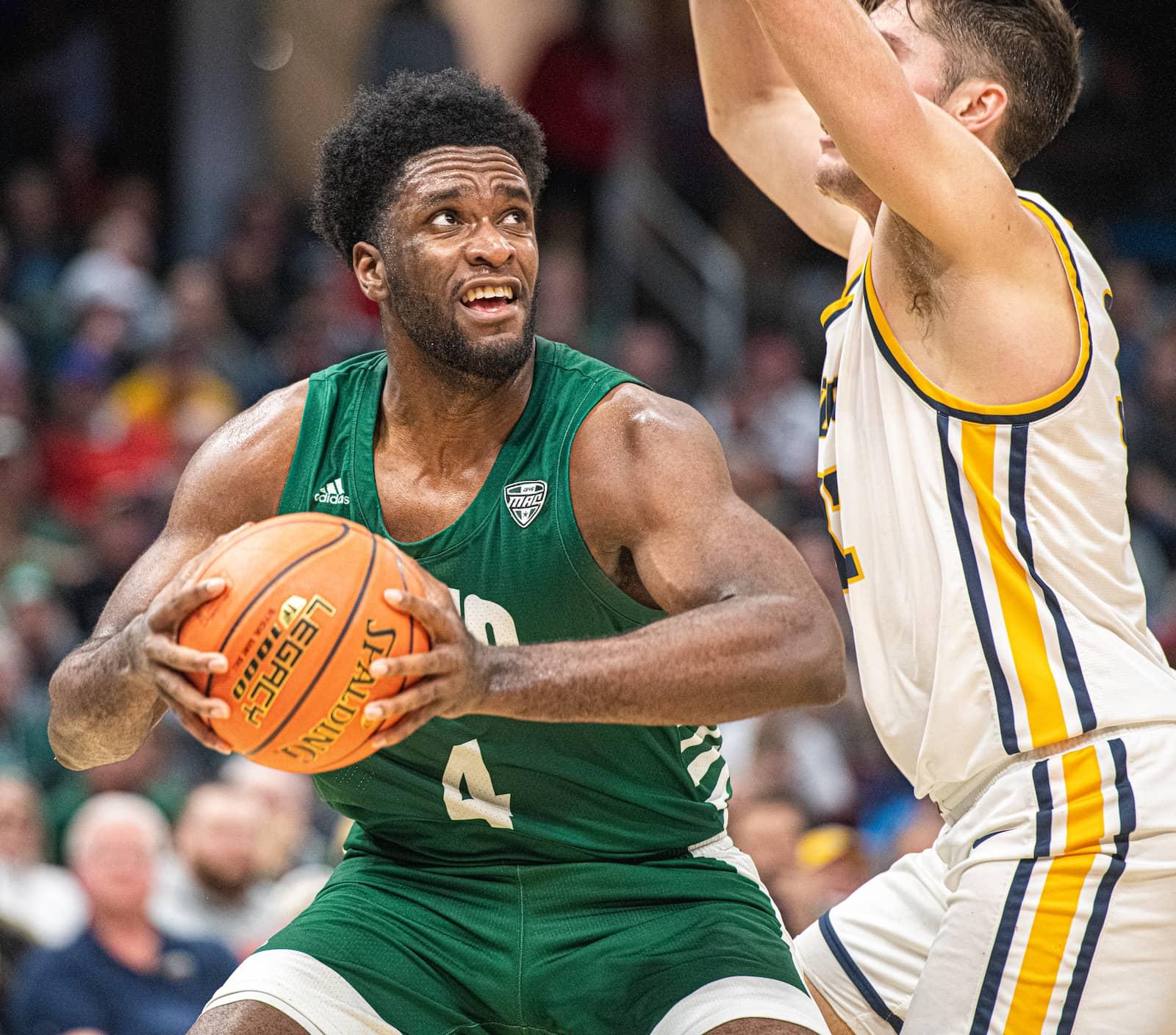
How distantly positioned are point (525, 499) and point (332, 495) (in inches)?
17.4

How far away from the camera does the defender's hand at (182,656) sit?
3.04 meters

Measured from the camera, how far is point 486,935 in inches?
146

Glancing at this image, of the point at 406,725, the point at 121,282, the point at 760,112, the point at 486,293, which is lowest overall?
the point at 406,725

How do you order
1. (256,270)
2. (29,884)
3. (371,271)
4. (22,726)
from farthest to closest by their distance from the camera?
(256,270) → (22,726) → (29,884) → (371,271)

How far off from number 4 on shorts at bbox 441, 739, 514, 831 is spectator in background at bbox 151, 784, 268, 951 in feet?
13.0

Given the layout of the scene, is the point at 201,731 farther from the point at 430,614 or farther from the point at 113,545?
the point at 113,545

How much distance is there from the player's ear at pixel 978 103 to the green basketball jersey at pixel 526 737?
925 millimetres

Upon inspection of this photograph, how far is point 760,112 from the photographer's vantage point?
463 centimetres

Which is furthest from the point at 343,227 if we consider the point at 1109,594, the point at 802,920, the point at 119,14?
the point at 119,14

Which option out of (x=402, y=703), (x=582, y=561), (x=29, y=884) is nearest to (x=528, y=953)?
(x=582, y=561)

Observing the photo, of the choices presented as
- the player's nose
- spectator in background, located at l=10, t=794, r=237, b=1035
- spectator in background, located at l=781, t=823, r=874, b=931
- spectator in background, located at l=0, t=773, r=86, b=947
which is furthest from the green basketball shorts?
spectator in background, located at l=0, t=773, r=86, b=947

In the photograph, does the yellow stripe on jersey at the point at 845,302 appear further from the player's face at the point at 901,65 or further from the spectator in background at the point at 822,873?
the spectator in background at the point at 822,873

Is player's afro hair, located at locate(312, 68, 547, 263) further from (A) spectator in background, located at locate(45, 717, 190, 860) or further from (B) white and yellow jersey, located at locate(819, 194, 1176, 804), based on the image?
(A) spectator in background, located at locate(45, 717, 190, 860)

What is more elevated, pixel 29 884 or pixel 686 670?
pixel 686 670
